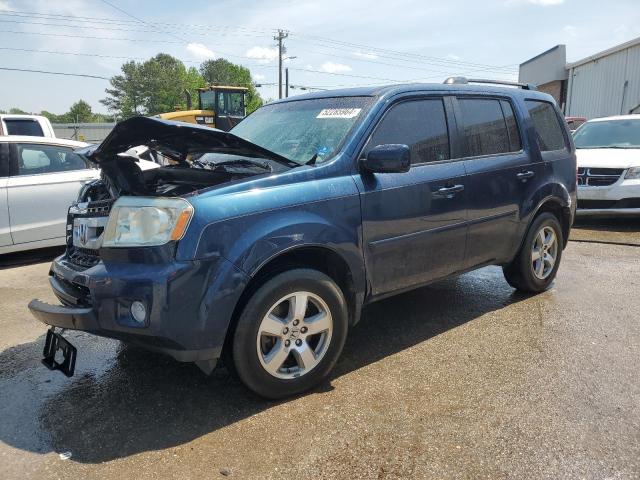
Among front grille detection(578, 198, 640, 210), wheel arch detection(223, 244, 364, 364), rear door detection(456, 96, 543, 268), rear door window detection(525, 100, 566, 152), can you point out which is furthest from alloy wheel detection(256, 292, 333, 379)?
front grille detection(578, 198, 640, 210)

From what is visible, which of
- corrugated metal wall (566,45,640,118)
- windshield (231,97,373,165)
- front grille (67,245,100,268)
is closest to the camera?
front grille (67,245,100,268)

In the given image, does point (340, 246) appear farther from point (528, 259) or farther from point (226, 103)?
point (226, 103)

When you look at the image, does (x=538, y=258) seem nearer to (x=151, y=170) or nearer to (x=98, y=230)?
(x=151, y=170)

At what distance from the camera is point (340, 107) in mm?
3736

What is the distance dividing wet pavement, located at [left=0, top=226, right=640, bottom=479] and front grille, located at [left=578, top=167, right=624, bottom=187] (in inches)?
168

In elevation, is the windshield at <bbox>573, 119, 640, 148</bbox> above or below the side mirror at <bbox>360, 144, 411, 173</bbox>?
above

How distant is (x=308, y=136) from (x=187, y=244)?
1.36 meters

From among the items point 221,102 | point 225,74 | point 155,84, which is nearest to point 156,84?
point 155,84

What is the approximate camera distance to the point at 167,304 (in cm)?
263

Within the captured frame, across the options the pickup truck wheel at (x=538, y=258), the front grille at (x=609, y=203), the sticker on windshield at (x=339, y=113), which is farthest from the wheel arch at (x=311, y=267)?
the front grille at (x=609, y=203)

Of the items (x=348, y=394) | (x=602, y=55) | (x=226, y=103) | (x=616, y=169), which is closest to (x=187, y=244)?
(x=348, y=394)

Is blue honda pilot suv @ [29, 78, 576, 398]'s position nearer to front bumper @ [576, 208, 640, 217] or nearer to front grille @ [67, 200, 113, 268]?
front grille @ [67, 200, 113, 268]

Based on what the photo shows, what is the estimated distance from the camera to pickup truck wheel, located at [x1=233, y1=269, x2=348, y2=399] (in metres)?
2.88

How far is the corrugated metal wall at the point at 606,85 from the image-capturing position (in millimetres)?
21172
